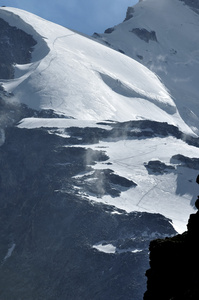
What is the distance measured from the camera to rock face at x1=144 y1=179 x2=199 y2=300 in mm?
33781

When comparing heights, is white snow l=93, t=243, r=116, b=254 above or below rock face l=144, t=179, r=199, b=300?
below

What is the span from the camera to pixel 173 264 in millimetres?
34750

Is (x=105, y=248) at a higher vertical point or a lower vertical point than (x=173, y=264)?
lower

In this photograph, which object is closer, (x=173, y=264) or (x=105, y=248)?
(x=173, y=264)

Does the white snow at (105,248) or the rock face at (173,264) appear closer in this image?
the rock face at (173,264)

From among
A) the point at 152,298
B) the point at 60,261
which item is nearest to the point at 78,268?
the point at 60,261

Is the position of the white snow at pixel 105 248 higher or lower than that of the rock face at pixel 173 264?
lower

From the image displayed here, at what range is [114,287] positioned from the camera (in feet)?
582

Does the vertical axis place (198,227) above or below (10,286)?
above

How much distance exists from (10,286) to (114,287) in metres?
24.1

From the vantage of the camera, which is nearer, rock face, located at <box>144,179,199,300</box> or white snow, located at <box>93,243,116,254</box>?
rock face, located at <box>144,179,199,300</box>

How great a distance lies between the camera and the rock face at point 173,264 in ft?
111

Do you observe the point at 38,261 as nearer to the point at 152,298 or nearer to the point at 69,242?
the point at 69,242

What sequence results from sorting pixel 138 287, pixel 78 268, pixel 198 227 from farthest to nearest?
pixel 78 268
pixel 138 287
pixel 198 227
